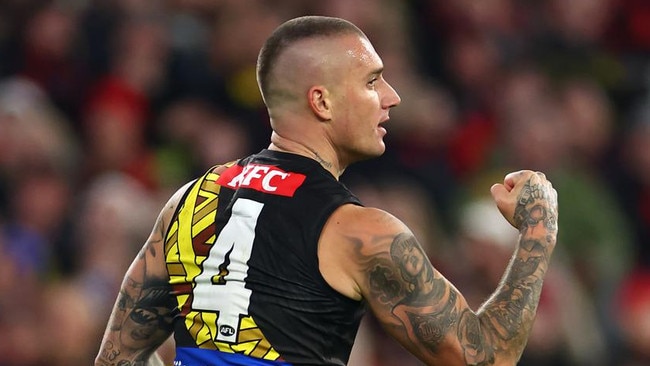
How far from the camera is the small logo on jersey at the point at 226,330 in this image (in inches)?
173

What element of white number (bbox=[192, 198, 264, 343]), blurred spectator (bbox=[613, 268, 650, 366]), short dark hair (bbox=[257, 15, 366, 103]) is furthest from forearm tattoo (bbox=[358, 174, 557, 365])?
blurred spectator (bbox=[613, 268, 650, 366])

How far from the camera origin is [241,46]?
11023mm

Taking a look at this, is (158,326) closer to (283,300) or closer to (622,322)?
(283,300)

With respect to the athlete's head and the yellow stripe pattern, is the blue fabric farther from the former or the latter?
the athlete's head

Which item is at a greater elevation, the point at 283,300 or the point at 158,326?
the point at 283,300

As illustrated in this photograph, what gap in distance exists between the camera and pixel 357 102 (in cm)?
467

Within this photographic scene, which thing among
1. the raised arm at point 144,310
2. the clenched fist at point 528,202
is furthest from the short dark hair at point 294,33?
the clenched fist at point 528,202

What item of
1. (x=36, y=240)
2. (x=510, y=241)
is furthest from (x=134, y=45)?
(x=510, y=241)

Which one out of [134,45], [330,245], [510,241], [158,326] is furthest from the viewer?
[134,45]

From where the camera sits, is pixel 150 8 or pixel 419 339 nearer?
pixel 419 339

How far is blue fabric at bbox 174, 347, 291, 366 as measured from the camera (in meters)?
4.34

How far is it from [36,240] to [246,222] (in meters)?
5.23

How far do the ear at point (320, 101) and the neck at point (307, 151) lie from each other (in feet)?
0.40

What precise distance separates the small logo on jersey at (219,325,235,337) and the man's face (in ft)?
2.56
